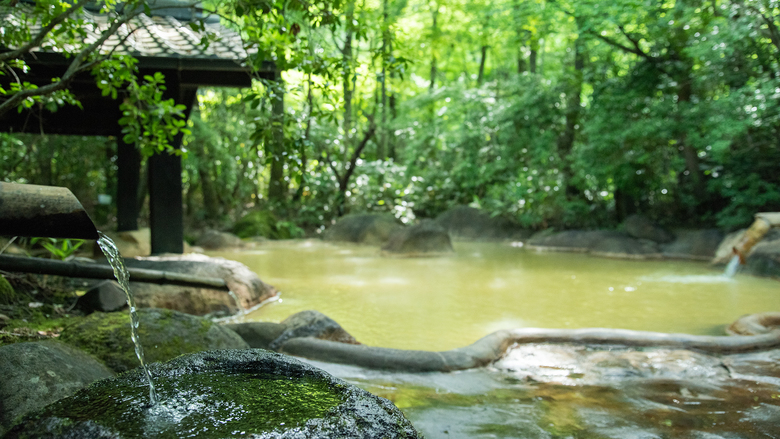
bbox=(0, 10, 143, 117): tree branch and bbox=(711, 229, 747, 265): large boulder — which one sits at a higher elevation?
bbox=(0, 10, 143, 117): tree branch

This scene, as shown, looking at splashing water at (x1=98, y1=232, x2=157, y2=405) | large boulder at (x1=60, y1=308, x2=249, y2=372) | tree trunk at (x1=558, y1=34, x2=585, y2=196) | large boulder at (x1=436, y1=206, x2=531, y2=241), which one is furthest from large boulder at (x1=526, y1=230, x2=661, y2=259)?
splashing water at (x1=98, y1=232, x2=157, y2=405)

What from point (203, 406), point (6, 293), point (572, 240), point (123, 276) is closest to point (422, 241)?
point (572, 240)

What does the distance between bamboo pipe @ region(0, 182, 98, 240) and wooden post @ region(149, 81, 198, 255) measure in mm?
5768

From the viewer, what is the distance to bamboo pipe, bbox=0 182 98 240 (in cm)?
158

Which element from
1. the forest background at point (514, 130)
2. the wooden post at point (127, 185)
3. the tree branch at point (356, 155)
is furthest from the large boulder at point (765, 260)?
the wooden post at point (127, 185)

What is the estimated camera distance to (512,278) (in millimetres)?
8242

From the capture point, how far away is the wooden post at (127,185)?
1011 centimetres

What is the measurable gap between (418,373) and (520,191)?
1111 cm

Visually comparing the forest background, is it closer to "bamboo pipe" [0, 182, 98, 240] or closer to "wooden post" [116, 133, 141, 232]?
"wooden post" [116, 133, 141, 232]

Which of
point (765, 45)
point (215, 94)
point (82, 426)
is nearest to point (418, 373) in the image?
point (82, 426)

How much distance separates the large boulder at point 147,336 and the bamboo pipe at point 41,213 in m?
1.60

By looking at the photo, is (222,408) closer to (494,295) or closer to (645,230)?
(494,295)

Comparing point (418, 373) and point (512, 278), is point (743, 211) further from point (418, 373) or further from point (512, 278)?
point (418, 373)

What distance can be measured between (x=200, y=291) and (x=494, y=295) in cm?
363
